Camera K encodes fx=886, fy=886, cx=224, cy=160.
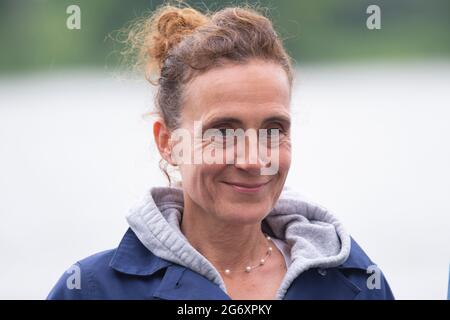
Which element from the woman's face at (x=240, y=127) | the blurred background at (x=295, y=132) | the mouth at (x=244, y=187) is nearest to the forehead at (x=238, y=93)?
the woman's face at (x=240, y=127)

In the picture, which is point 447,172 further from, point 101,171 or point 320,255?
point 320,255

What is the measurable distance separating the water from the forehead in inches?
10.9

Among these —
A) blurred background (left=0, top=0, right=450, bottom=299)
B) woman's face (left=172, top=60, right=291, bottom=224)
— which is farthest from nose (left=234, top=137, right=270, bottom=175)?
blurred background (left=0, top=0, right=450, bottom=299)

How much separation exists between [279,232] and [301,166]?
3418 mm

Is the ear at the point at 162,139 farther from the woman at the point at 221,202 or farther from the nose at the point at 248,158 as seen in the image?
the nose at the point at 248,158

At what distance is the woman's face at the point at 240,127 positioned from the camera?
1.69m

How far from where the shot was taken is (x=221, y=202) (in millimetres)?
1721

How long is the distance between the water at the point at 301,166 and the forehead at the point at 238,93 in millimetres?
276

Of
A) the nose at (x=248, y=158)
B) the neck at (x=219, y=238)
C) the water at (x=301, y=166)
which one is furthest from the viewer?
the water at (x=301, y=166)

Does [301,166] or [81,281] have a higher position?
[81,281]

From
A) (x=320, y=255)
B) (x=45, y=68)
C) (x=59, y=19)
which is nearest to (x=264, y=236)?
Answer: (x=320, y=255)

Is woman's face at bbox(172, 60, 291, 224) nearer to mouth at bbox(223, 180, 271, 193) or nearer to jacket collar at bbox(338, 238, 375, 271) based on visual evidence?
mouth at bbox(223, 180, 271, 193)

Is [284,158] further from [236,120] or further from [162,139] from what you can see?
[162,139]

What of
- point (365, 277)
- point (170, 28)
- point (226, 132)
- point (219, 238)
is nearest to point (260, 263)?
point (219, 238)
